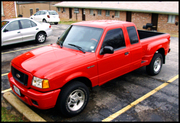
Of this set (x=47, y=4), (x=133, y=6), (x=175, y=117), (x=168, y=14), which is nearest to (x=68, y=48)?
(x=175, y=117)

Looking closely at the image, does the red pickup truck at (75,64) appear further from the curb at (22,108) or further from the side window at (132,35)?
the curb at (22,108)

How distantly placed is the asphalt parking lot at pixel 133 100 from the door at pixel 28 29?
3.94 m

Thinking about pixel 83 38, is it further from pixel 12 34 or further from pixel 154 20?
pixel 154 20

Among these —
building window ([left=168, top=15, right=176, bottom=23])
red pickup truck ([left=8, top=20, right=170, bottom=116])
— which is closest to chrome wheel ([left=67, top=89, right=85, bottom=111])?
red pickup truck ([left=8, top=20, right=170, bottom=116])

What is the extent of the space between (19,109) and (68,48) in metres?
1.90

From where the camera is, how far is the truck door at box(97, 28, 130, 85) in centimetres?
475

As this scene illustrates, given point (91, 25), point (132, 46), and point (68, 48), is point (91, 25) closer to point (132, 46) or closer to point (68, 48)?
point (68, 48)

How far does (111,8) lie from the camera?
25.3m

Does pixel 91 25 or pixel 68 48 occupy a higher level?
pixel 91 25

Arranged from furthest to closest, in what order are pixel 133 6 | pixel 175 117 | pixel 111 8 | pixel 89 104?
1. pixel 111 8
2. pixel 133 6
3. pixel 89 104
4. pixel 175 117

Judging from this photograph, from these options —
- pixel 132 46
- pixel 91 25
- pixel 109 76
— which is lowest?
pixel 109 76

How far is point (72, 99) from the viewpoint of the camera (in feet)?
13.7

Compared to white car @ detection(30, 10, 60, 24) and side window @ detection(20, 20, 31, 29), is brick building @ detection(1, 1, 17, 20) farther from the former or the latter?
side window @ detection(20, 20, 31, 29)

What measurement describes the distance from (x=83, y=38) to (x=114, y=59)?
99cm
